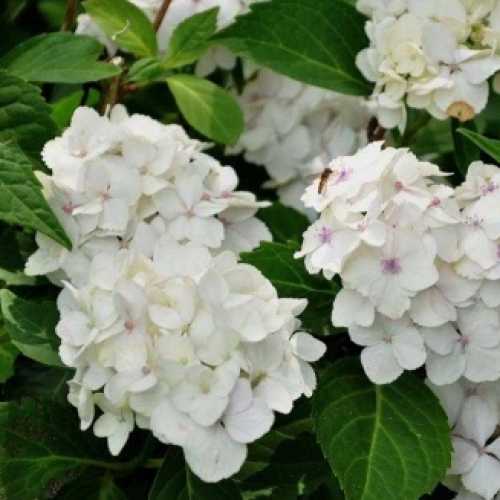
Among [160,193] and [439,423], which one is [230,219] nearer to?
[160,193]

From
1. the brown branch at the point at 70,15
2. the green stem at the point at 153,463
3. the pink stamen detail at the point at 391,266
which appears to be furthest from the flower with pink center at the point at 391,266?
the brown branch at the point at 70,15

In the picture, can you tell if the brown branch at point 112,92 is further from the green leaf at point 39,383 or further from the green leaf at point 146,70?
the green leaf at point 39,383

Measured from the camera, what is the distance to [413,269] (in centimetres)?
115

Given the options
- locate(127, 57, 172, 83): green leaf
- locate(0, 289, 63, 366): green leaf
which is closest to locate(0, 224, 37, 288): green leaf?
locate(0, 289, 63, 366): green leaf

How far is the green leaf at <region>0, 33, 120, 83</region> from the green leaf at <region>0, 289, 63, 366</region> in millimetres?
258

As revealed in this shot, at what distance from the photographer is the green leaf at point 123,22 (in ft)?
4.75

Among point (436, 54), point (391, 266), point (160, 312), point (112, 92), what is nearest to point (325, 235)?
point (391, 266)

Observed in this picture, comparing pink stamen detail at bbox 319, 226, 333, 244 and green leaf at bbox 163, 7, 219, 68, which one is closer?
pink stamen detail at bbox 319, 226, 333, 244

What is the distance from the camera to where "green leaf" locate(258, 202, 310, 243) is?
155 cm

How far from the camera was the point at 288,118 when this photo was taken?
5.30 ft

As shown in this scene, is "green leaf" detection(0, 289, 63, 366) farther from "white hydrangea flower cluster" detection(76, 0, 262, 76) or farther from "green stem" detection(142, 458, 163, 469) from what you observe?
"white hydrangea flower cluster" detection(76, 0, 262, 76)

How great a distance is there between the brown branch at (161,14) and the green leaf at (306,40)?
3.1 inches

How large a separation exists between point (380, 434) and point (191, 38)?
519mm

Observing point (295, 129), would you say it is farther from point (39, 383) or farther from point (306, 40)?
point (39, 383)
